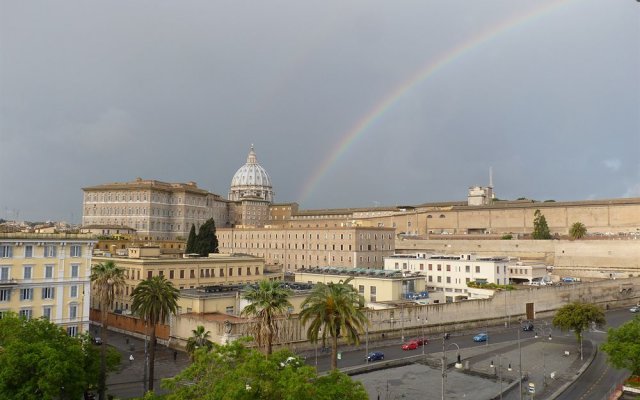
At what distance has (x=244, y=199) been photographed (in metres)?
186

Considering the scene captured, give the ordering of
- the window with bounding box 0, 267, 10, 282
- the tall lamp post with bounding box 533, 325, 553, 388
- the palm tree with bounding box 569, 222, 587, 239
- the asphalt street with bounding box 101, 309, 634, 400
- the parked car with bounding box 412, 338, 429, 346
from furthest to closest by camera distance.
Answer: the palm tree with bounding box 569, 222, 587, 239, the parked car with bounding box 412, 338, 429, 346, the window with bounding box 0, 267, 10, 282, the tall lamp post with bounding box 533, 325, 553, 388, the asphalt street with bounding box 101, 309, 634, 400

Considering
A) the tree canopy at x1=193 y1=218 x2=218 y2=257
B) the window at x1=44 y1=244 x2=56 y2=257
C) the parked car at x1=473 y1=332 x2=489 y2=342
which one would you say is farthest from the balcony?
the tree canopy at x1=193 y1=218 x2=218 y2=257

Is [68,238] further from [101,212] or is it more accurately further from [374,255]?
[101,212]

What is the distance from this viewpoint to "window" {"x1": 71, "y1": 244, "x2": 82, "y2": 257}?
48094 millimetres

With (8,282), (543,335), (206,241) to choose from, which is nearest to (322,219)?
(206,241)

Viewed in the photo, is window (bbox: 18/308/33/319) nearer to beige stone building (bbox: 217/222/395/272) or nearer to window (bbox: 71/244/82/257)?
window (bbox: 71/244/82/257)

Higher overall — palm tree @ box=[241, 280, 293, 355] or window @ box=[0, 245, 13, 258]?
window @ box=[0, 245, 13, 258]

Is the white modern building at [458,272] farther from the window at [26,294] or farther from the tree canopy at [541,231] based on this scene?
the window at [26,294]

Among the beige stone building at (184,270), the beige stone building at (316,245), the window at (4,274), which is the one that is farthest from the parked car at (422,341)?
the beige stone building at (316,245)

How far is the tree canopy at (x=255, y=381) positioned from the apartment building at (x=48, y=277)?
3122cm

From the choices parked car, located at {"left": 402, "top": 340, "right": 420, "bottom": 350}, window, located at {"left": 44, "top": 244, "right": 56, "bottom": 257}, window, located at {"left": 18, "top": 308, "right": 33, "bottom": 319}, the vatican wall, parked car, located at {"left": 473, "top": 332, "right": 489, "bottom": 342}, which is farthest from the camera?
the vatican wall

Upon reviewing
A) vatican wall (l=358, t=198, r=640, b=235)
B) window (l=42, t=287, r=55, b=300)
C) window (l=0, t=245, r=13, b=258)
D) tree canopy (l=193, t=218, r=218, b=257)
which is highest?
vatican wall (l=358, t=198, r=640, b=235)

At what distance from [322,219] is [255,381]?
14798cm

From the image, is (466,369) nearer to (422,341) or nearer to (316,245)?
(422,341)
